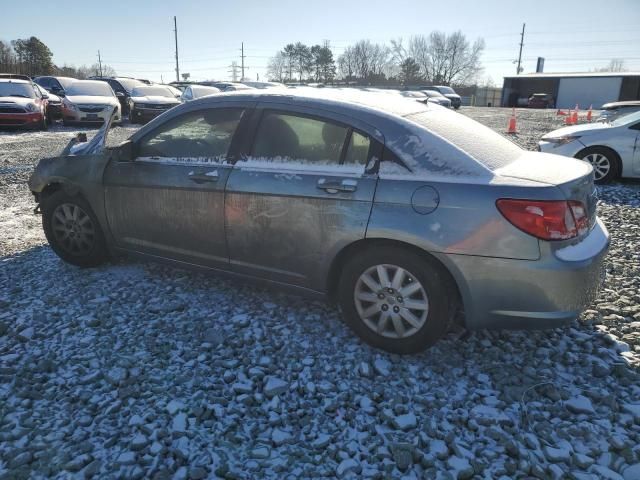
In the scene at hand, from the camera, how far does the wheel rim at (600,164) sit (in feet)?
26.6

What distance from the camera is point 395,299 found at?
119 inches

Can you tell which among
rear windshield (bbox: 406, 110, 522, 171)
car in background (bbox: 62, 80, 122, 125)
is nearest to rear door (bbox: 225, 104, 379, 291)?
rear windshield (bbox: 406, 110, 522, 171)

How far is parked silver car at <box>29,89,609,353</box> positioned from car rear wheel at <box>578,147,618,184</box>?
5571mm

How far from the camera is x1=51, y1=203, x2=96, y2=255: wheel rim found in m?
4.36

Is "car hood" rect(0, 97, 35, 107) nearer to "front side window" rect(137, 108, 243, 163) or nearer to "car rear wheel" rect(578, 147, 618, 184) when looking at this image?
"front side window" rect(137, 108, 243, 163)

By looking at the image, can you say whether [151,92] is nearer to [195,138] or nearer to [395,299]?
[195,138]

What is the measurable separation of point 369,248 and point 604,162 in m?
7.01

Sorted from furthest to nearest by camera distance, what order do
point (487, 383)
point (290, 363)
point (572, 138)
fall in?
point (572, 138)
point (290, 363)
point (487, 383)

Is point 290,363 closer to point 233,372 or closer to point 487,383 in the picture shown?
point 233,372

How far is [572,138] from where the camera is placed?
8.20 m

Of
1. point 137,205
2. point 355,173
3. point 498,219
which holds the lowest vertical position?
point 137,205

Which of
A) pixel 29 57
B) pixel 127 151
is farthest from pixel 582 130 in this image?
pixel 29 57

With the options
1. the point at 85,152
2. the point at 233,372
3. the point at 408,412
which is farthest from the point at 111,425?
the point at 85,152

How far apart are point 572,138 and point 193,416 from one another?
8.12m
